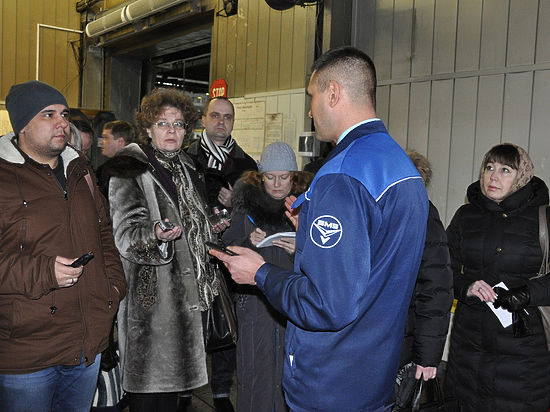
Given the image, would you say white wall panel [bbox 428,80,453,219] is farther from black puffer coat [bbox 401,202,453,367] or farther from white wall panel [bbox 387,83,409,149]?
black puffer coat [bbox 401,202,453,367]

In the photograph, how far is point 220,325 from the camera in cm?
280

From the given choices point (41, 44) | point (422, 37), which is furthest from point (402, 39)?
point (41, 44)

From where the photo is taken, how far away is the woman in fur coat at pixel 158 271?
2475mm

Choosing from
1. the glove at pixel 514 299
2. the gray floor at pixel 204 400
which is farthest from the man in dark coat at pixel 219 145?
the glove at pixel 514 299

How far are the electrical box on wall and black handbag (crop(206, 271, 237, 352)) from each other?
9.74 ft

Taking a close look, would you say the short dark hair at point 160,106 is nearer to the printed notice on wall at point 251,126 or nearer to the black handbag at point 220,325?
the black handbag at point 220,325

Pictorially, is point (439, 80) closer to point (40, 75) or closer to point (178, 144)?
point (178, 144)

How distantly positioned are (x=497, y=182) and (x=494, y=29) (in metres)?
1.95

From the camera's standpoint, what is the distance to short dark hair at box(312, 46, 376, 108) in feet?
5.26

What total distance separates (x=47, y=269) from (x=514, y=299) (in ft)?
7.26

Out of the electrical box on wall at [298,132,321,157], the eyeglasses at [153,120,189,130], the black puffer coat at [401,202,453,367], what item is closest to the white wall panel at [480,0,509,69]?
the electrical box on wall at [298,132,321,157]

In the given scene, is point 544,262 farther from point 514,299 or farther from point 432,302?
point 432,302

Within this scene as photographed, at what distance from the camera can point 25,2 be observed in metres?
10.1

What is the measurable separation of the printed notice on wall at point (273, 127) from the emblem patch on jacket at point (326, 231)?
4692 mm
